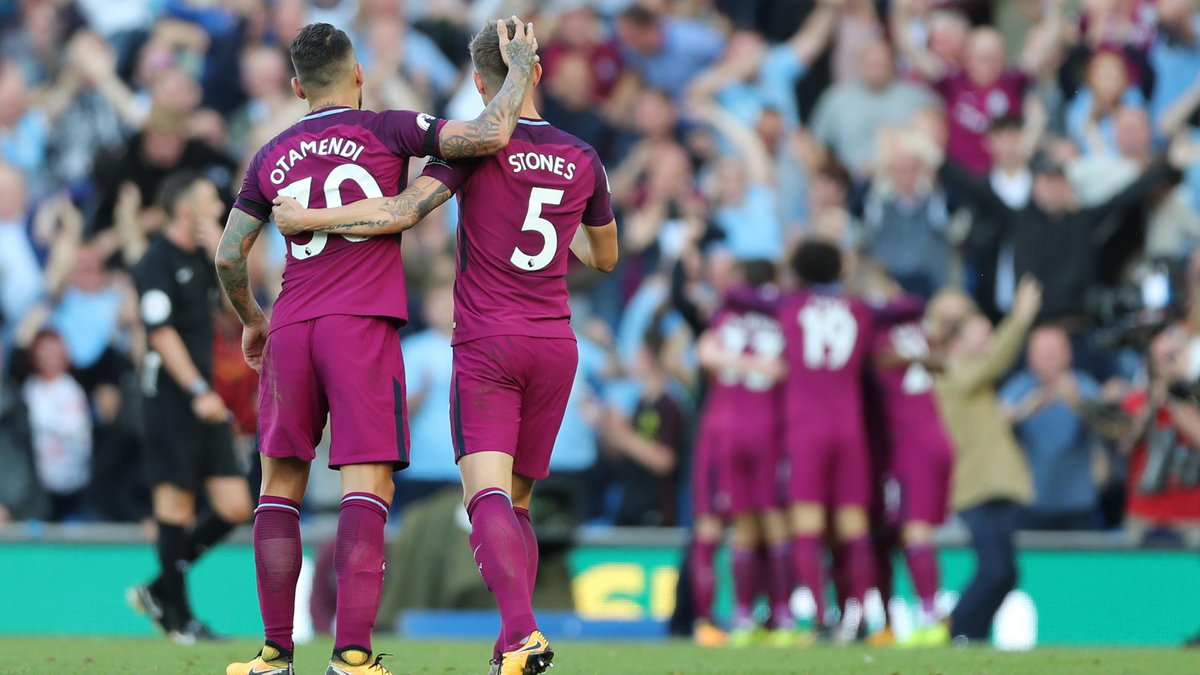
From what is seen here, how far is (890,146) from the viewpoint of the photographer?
14.4 metres

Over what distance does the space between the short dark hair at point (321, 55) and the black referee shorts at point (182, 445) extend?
4324 millimetres

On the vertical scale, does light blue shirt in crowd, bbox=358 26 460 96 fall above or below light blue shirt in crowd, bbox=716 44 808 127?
above

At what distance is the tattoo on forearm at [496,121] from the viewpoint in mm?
6410

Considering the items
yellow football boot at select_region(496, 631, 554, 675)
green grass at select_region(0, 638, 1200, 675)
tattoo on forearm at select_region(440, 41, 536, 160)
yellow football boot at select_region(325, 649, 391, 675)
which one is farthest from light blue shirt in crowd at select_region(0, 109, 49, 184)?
yellow football boot at select_region(496, 631, 554, 675)

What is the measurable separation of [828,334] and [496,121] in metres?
5.25

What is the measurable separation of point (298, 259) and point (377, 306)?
0.35m

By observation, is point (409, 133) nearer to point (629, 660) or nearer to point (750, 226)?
point (629, 660)

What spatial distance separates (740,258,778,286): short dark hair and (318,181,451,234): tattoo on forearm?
6071 mm

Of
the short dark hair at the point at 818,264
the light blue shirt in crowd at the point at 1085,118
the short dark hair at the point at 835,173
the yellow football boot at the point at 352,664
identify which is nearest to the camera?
the yellow football boot at the point at 352,664

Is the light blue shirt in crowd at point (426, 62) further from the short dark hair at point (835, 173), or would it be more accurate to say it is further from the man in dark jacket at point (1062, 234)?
the man in dark jacket at point (1062, 234)

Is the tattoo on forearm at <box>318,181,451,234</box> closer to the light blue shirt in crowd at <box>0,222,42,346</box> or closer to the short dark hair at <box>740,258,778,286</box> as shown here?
the short dark hair at <box>740,258,778,286</box>

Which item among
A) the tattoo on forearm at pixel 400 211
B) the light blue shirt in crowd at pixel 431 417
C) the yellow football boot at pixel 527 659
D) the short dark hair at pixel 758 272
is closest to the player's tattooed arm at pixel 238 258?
the tattoo on forearm at pixel 400 211

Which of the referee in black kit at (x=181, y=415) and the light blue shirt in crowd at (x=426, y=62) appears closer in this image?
the referee in black kit at (x=181, y=415)

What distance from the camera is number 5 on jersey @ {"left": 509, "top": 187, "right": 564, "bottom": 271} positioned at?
6703 mm
